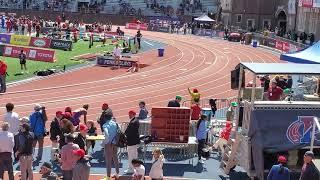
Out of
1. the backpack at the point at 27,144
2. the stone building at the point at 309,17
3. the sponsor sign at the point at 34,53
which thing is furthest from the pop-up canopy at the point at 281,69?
the stone building at the point at 309,17

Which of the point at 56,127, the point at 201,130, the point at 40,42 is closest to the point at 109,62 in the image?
the point at 40,42

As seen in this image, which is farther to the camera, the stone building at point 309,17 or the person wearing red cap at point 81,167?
the stone building at point 309,17

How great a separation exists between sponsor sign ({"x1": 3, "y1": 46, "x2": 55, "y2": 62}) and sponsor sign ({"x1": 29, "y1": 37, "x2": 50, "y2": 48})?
14.8ft

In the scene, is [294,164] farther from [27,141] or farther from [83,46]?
[83,46]

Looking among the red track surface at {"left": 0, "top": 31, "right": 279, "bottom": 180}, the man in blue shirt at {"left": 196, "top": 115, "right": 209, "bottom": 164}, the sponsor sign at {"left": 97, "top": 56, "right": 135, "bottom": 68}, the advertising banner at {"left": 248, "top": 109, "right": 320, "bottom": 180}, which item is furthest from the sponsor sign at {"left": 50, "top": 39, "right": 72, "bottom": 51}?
the advertising banner at {"left": 248, "top": 109, "right": 320, "bottom": 180}

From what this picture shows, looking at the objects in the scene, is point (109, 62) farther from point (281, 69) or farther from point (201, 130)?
point (281, 69)

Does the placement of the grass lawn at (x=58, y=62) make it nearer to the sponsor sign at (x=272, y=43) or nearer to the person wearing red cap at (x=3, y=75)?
the person wearing red cap at (x=3, y=75)

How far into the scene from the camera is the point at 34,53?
121 feet

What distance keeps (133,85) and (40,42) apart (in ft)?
51.3

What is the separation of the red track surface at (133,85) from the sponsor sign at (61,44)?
17.9 feet

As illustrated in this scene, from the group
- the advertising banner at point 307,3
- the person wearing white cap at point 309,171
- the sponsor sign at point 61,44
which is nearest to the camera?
the person wearing white cap at point 309,171

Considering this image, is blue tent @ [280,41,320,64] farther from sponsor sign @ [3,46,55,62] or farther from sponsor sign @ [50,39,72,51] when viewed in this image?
sponsor sign @ [50,39,72,51]

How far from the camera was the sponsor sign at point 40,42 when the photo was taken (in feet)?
140

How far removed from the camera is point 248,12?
68.7 metres
